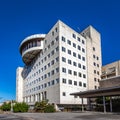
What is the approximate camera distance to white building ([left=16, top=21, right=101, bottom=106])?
174 ft

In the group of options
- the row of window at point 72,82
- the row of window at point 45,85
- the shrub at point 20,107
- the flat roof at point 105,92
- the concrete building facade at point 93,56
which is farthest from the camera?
the concrete building facade at point 93,56

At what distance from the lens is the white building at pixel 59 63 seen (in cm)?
5312

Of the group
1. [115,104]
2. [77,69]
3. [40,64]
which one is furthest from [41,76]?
[115,104]

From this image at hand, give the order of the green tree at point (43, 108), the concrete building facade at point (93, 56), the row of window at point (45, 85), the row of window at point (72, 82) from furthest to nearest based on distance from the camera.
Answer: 1. the concrete building facade at point (93, 56)
2. the row of window at point (45, 85)
3. the row of window at point (72, 82)
4. the green tree at point (43, 108)

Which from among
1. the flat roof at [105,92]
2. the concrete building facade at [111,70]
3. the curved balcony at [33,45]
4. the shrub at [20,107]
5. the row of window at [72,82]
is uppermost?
the curved balcony at [33,45]

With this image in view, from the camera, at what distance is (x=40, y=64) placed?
67.9 metres

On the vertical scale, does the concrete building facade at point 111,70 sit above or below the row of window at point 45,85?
above

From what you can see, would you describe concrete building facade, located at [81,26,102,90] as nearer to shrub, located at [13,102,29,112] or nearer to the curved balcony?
the curved balcony

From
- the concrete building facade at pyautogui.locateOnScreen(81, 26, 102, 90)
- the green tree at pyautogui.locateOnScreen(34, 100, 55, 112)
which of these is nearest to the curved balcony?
the concrete building facade at pyautogui.locateOnScreen(81, 26, 102, 90)

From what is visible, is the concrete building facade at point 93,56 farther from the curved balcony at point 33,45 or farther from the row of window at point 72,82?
the curved balcony at point 33,45

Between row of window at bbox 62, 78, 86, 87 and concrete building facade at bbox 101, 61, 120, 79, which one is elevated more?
concrete building facade at bbox 101, 61, 120, 79

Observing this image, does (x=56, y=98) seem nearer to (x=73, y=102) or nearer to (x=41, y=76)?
(x=73, y=102)

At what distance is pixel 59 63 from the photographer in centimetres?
5284

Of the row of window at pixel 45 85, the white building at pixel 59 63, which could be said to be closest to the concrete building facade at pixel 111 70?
the white building at pixel 59 63
